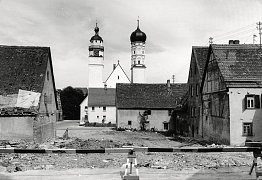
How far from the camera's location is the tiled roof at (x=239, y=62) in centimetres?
2194

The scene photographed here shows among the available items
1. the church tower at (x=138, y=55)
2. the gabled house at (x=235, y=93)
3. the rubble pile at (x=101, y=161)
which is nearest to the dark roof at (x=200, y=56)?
the gabled house at (x=235, y=93)

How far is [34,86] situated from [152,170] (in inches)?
547

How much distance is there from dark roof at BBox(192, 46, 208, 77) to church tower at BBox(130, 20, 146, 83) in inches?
2007

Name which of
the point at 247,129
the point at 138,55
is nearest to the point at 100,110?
the point at 138,55

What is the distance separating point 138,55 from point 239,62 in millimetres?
62293

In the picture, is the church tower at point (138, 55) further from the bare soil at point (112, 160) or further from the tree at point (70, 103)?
the bare soil at point (112, 160)

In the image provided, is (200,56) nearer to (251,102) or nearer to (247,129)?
(251,102)

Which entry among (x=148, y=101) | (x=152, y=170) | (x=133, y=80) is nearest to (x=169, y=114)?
(x=148, y=101)

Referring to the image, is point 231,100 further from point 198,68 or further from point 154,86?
point 154,86

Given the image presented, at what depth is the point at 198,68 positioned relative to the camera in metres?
29.3

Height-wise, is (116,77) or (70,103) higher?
(116,77)

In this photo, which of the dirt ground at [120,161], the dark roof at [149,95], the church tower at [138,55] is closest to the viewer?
the dirt ground at [120,161]

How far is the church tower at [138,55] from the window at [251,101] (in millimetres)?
60791

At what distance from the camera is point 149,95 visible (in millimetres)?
45125
